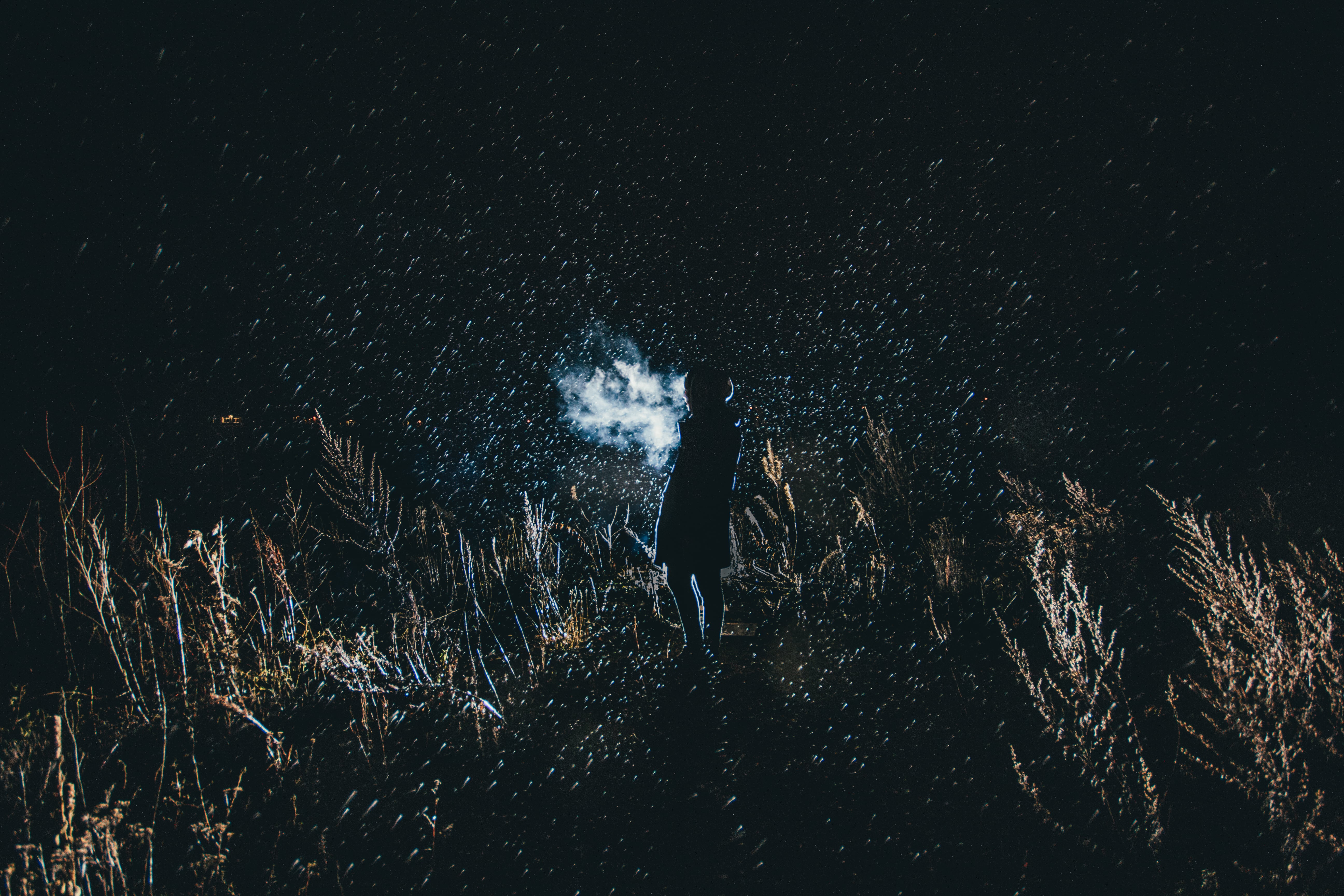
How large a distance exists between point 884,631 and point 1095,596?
105 centimetres

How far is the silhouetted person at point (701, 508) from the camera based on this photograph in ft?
8.81

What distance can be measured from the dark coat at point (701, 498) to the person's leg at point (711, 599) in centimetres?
4

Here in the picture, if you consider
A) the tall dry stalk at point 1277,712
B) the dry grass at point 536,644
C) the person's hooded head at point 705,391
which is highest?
the person's hooded head at point 705,391

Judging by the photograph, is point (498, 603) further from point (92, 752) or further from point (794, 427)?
point (794, 427)

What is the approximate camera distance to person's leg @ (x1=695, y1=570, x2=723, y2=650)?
2711 millimetres

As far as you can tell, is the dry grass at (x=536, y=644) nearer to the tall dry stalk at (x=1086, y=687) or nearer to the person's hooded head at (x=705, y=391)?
the tall dry stalk at (x=1086, y=687)

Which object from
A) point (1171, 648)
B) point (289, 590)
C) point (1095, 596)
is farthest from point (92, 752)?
point (1095, 596)

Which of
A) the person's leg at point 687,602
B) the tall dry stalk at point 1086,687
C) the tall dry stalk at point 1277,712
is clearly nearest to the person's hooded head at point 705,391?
the person's leg at point 687,602

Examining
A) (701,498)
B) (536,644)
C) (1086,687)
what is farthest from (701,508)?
(1086,687)

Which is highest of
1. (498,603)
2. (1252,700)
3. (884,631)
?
(498,603)

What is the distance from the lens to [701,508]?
2.69 meters

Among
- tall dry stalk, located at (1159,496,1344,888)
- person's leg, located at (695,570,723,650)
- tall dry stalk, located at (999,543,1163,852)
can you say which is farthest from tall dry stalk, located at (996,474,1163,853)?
person's leg, located at (695,570,723,650)

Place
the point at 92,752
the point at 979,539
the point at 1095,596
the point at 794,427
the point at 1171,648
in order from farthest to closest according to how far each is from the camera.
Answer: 1. the point at 794,427
2. the point at 979,539
3. the point at 1095,596
4. the point at 1171,648
5. the point at 92,752

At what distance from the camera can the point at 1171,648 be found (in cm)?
217
